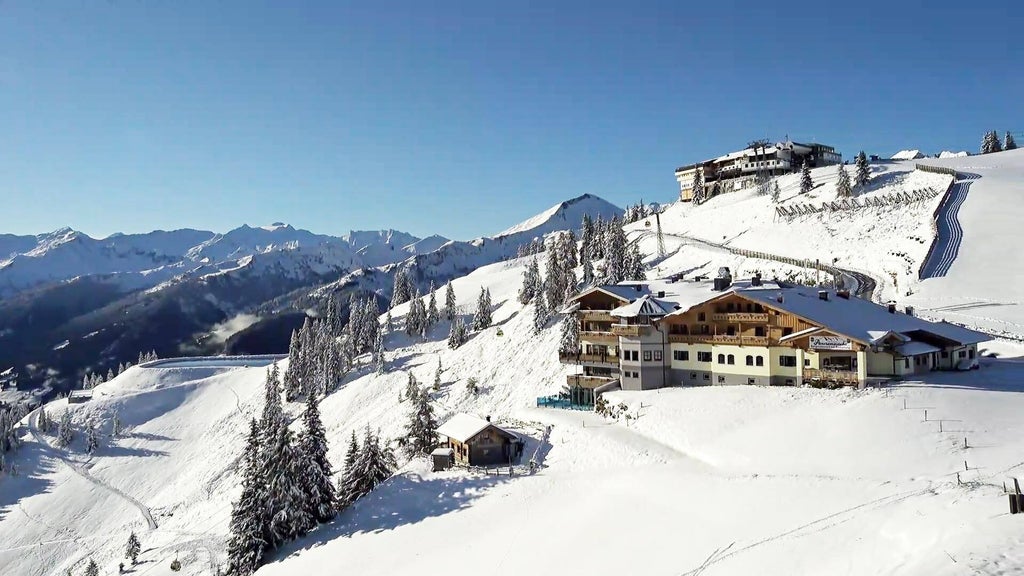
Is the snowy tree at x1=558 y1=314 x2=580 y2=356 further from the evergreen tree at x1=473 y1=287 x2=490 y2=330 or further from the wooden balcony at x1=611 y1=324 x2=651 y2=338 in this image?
the evergreen tree at x1=473 y1=287 x2=490 y2=330

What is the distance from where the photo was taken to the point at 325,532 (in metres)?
38.9

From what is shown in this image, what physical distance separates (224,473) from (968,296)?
92338 millimetres

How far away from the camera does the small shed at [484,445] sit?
42.5 m

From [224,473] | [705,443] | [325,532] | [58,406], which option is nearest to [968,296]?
[705,443]

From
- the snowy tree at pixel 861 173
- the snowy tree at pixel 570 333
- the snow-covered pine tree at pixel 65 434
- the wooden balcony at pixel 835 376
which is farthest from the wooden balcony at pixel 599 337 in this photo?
the snow-covered pine tree at pixel 65 434

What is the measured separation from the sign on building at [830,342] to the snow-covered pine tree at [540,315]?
153 ft

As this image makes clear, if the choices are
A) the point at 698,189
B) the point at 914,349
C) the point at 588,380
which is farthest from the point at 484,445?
the point at 698,189

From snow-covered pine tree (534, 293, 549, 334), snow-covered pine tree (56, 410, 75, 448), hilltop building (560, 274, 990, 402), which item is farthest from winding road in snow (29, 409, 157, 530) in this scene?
hilltop building (560, 274, 990, 402)

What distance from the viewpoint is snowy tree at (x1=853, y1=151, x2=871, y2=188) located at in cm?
10578

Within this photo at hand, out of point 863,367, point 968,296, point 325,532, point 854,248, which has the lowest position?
point 325,532

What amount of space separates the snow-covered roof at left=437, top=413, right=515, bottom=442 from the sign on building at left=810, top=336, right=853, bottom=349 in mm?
21935

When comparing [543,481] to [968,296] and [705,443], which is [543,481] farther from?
[968,296]

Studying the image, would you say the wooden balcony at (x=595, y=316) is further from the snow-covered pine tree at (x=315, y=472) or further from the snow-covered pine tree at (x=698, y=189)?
the snow-covered pine tree at (x=698, y=189)

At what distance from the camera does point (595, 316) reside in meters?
54.1
